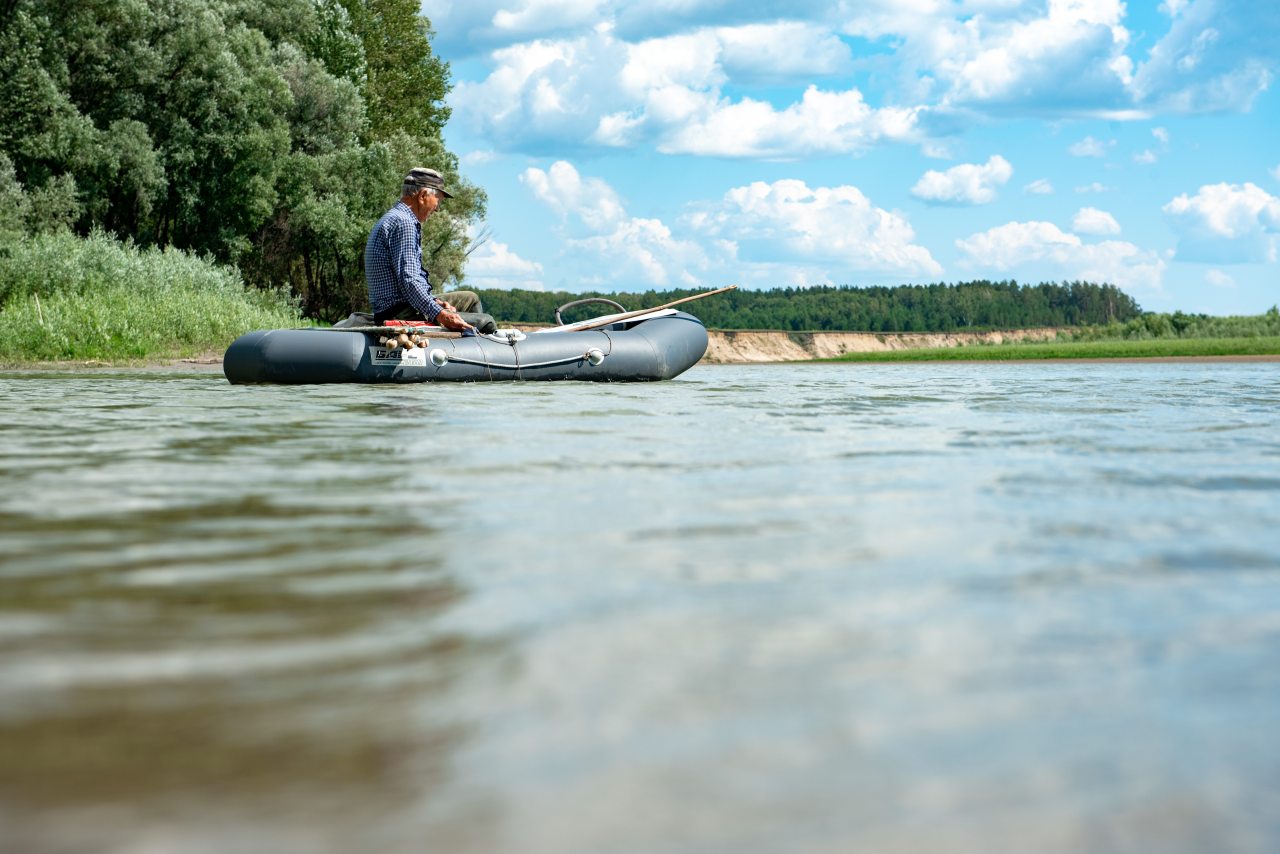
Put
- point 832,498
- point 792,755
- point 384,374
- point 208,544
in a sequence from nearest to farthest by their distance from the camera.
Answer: point 792,755, point 208,544, point 832,498, point 384,374

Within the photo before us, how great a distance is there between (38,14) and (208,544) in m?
27.8

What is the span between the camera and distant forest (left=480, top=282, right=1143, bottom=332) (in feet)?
229

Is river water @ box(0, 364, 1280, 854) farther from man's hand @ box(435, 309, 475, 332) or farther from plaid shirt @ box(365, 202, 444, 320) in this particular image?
man's hand @ box(435, 309, 475, 332)

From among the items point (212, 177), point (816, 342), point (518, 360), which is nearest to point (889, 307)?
point (816, 342)

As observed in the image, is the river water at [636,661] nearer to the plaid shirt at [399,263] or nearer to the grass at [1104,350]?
the plaid shirt at [399,263]

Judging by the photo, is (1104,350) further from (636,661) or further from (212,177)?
(636,661)

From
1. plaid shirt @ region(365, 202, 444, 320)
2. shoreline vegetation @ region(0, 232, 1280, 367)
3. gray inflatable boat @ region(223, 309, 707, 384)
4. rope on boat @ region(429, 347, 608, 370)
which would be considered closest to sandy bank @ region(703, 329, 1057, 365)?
shoreline vegetation @ region(0, 232, 1280, 367)

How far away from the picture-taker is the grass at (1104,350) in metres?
27.1

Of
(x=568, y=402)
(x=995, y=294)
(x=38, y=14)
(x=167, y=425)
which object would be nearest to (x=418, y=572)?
(x=167, y=425)

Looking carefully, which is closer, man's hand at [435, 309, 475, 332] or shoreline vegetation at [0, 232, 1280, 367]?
man's hand at [435, 309, 475, 332]

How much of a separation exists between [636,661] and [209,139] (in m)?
30.0

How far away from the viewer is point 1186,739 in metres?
1.58

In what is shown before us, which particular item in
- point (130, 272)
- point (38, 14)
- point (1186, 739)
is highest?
point (38, 14)

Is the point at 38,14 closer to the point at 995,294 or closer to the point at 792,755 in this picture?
the point at 792,755
